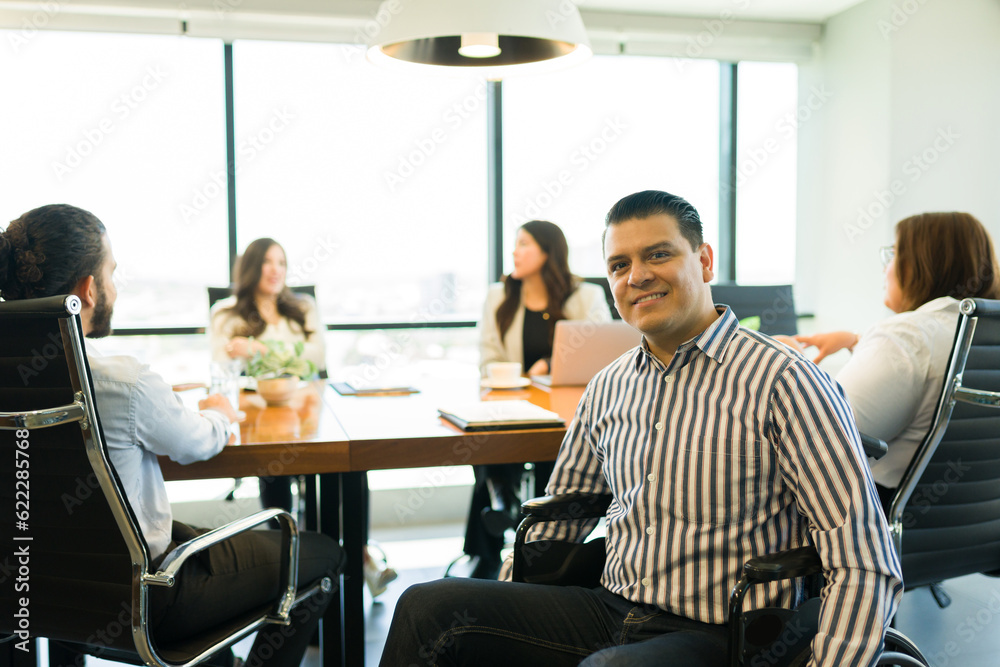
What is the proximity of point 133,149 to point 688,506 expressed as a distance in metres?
3.97

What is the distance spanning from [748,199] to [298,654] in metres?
4.28

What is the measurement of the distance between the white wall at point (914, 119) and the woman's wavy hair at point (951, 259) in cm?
270

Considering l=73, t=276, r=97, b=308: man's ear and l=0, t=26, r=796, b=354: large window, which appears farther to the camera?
l=0, t=26, r=796, b=354: large window

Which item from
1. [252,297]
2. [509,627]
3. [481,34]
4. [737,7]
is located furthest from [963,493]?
[737,7]

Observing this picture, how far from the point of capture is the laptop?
261 cm

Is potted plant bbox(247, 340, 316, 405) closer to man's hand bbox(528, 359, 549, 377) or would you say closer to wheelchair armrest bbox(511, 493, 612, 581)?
man's hand bbox(528, 359, 549, 377)

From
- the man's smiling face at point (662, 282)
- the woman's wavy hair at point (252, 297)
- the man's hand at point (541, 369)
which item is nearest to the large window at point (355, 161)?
the woman's wavy hair at point (252, 297)

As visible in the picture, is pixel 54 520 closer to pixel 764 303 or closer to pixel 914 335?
pixel 914 335

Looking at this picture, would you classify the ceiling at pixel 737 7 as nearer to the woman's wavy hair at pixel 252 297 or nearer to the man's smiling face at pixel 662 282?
the woman's wavy hair at pixel 252 297

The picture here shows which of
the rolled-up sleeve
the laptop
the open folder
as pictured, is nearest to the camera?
the rolled-up sleeve

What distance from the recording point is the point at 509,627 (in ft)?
4.38

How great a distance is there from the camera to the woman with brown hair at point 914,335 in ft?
5.83

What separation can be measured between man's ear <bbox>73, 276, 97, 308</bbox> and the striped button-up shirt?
1007 millimetres

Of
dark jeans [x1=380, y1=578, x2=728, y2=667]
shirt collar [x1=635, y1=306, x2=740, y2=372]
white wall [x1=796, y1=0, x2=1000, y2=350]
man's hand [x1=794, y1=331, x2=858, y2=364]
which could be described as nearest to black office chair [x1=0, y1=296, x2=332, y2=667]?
dark jeans [x1=380, y1=578, x2=728, y2=667]
